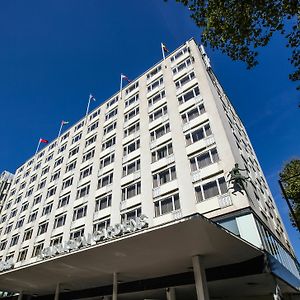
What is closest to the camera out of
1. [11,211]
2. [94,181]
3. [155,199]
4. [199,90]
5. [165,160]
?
[155,199]

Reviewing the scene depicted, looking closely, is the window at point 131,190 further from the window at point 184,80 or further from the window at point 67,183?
the window at point 184,80

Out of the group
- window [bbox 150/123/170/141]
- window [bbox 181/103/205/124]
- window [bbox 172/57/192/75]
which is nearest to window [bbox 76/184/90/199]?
window [bbox 150/123/170/141]

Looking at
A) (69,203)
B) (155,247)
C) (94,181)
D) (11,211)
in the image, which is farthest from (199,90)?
(11,211)

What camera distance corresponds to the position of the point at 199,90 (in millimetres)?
25906

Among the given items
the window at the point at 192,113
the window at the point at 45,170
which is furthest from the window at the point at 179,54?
the window at the point at 45,170

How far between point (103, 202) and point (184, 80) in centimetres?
1671

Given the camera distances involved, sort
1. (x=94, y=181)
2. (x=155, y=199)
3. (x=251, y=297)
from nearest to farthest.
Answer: (x=251, y=297)
(x=155, y=199)
(x=94, y=181)

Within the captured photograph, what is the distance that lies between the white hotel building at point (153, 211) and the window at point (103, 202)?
14 cm

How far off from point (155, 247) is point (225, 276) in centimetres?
530

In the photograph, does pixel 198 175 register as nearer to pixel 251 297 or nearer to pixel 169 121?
pixel 169 121

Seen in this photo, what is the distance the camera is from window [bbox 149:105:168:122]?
1104 inches

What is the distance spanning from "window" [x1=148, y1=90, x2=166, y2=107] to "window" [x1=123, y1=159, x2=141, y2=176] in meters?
8.37

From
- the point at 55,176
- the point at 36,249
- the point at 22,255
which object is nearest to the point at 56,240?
the point at 36,249

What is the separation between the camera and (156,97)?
31.0 metres
